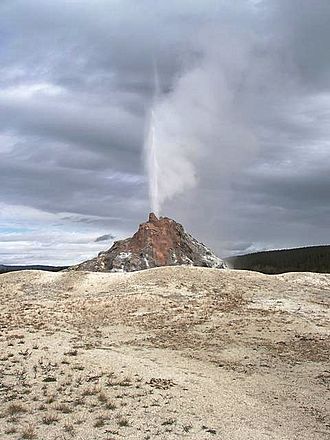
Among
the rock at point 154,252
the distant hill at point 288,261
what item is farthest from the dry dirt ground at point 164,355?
the distant hill at point 288,261

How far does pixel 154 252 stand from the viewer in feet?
138

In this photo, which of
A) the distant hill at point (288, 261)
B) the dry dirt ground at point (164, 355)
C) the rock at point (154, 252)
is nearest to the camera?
the dry dirt ground at point (164, 355)

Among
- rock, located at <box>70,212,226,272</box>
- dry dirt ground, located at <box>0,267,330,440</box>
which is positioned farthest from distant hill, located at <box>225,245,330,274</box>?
dry dirt ground, located at <box>0,267,330,440</box>

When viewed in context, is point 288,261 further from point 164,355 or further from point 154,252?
point 164,355

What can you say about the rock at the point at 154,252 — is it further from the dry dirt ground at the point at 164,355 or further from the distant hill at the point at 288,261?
the distant hill at the point at 288,261

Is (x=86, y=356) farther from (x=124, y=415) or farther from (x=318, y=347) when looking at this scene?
(x=318, y=347)

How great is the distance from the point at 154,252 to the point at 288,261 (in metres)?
72.7

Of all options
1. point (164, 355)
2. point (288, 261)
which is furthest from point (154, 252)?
point (288, 261)

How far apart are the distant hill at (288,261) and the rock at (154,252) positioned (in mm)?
43595

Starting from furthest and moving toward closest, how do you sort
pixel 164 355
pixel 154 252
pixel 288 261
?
pixel 288 261 → pixel 154 252 → pixel 164 355

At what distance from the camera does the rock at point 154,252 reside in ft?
135

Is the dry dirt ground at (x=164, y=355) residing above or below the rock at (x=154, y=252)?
below

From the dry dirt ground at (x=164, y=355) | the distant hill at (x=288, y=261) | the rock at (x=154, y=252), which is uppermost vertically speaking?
the distant hill at (x=288, y=261)

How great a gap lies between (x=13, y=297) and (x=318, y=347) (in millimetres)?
16795
